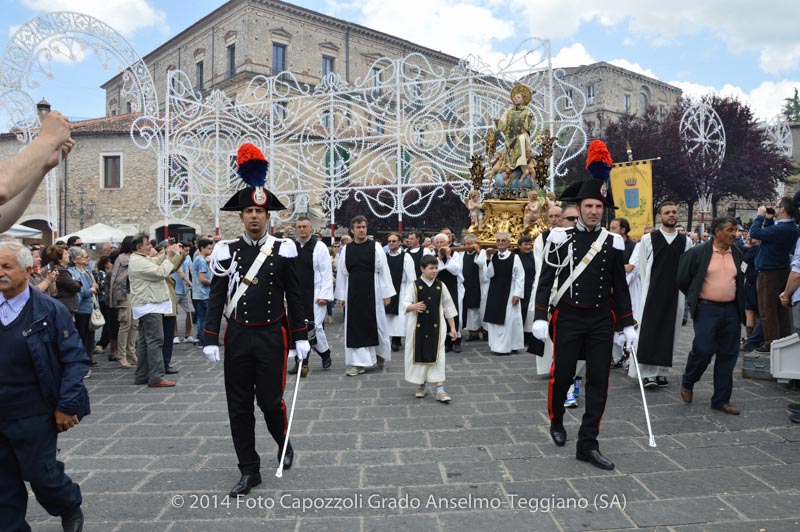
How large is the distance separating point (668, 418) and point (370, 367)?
3.86 meters

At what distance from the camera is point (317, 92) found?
17.4m

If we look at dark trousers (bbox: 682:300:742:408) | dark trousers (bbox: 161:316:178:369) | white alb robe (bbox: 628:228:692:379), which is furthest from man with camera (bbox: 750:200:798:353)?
dark trousers (bbox: 161:316:178:369)

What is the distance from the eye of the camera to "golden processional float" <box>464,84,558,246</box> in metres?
11.9

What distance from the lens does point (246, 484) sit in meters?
3.86

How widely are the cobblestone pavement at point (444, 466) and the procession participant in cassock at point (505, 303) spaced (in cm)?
222

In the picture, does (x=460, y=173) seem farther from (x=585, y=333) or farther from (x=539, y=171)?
(x=585, y=333)

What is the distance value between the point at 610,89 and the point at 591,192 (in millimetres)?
50396

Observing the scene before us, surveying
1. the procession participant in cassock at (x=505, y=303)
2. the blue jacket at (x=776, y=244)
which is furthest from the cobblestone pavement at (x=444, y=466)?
the procession participant in cassock at (x=505, y=303)

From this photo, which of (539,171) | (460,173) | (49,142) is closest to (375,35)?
(460,173)

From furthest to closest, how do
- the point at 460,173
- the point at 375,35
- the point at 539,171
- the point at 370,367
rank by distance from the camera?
the point at 375,35 → the point at 460,173 → the point at 539,171 → the point at 370,367

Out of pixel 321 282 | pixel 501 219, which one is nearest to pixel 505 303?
pixel 321 282

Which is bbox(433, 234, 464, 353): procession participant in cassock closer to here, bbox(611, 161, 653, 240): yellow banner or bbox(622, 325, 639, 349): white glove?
bbox(611, 161, 653, 240): yellow banner

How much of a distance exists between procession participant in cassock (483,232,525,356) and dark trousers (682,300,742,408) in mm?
3357

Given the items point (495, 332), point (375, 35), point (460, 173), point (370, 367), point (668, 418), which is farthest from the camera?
point (375, 35)
